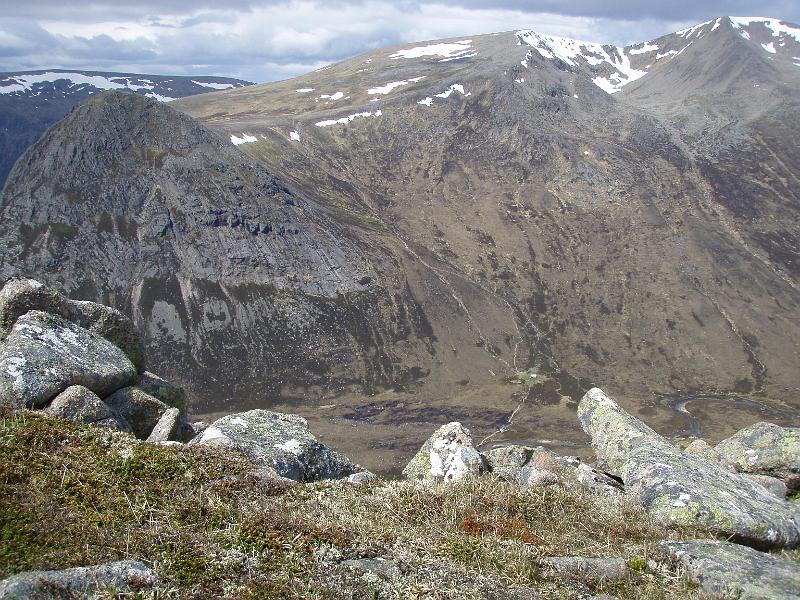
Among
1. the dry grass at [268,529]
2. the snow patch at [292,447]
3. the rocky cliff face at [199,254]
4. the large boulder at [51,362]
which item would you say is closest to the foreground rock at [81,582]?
the dry grass at [268,529]

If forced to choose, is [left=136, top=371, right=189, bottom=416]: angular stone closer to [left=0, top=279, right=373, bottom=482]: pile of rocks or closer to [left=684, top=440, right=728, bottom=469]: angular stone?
[left=0, top=279, right=373, bottom=482]: pile of rocks

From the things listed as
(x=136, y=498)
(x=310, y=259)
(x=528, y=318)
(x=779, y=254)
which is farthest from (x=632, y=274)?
(x=136, y=498)

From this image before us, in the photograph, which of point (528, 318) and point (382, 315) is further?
point (528, 318)

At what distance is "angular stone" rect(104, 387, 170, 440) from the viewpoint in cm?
1503

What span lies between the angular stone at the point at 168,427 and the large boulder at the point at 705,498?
33.8 feet

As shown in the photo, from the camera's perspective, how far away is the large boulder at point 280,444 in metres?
12.0

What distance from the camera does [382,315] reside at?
131625 millimetres

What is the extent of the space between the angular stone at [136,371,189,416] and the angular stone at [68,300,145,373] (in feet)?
2.25

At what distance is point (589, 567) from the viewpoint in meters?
7.68

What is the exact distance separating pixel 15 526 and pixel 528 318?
141446mm

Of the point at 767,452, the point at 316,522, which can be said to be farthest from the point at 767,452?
the point at 316,522

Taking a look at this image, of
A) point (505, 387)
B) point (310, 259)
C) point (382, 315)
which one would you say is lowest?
point (505, 387)

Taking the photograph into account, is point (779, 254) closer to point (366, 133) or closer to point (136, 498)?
point (366, 133)

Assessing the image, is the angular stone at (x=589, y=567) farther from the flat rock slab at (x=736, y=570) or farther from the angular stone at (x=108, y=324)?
the angular stone at (x=108, y=324)
